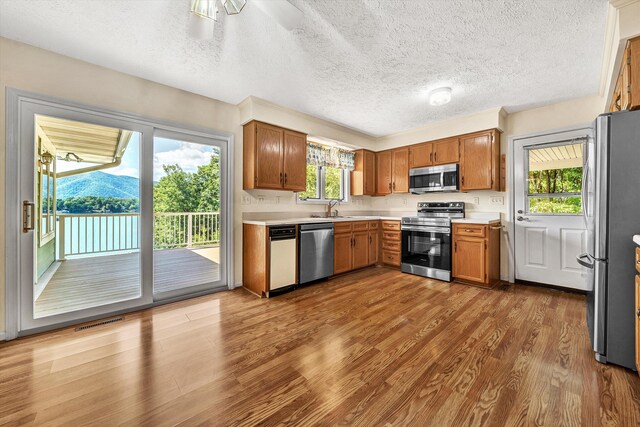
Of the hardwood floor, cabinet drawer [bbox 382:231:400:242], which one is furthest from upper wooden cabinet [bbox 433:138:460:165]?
the hardwood floor

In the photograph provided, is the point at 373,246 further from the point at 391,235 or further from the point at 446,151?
the point at 446,151

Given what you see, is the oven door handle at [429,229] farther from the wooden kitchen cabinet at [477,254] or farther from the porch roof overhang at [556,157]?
the porch roof overhang at [556,157]

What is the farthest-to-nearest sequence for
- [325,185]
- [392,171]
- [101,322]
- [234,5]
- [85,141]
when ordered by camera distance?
1. [392,171]
2. [325,185]
3. [85,141]
4. [101,322]
5. [234,5]

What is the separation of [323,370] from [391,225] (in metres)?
3.25

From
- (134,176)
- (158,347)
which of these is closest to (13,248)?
(134,176)

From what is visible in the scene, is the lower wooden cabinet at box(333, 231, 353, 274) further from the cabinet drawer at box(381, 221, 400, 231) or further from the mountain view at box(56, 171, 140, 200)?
the mountain view at box(56, 171, 140, 200)

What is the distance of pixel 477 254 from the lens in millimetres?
3500

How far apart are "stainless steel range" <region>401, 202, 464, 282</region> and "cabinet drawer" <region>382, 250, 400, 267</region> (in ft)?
0.68

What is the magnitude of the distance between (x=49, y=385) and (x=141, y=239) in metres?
1.47

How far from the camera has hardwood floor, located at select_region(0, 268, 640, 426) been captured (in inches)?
52.9

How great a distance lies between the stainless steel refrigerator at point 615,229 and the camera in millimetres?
1667

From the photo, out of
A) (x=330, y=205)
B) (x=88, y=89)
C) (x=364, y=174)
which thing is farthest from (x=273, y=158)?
(x=364, y=174)

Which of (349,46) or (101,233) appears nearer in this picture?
(349,46)

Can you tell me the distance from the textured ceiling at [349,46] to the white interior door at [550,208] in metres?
0.66
